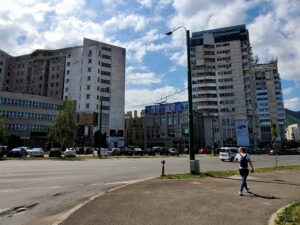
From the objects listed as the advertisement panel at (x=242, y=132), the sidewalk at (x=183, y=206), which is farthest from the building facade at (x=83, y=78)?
the sidewalk at (x=183, y=206)

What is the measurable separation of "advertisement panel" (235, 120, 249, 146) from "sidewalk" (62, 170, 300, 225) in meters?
92.1

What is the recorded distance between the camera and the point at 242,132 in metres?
100

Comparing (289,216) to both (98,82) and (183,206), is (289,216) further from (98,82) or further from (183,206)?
(98,82)

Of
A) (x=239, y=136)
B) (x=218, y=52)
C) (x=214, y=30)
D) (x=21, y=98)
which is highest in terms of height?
(x=214, y=30)

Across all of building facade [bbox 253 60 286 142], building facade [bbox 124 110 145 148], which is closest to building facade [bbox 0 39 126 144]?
building facade [bbox 124 110 145 148]

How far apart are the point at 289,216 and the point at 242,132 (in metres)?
98.3

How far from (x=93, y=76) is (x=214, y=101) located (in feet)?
168

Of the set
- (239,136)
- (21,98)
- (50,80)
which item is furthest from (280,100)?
(21,98)

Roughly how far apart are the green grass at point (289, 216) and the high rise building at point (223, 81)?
101 m

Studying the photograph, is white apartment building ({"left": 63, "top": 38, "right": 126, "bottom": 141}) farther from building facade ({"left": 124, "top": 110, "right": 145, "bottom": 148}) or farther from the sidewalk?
the sidewalk

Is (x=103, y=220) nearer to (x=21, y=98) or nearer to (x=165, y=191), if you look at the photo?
(x=165, y=191)

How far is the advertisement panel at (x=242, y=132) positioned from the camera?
99.1m

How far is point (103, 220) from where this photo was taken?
21.5 feet

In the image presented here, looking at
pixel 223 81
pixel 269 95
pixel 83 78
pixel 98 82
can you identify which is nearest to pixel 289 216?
pixel 98 82
